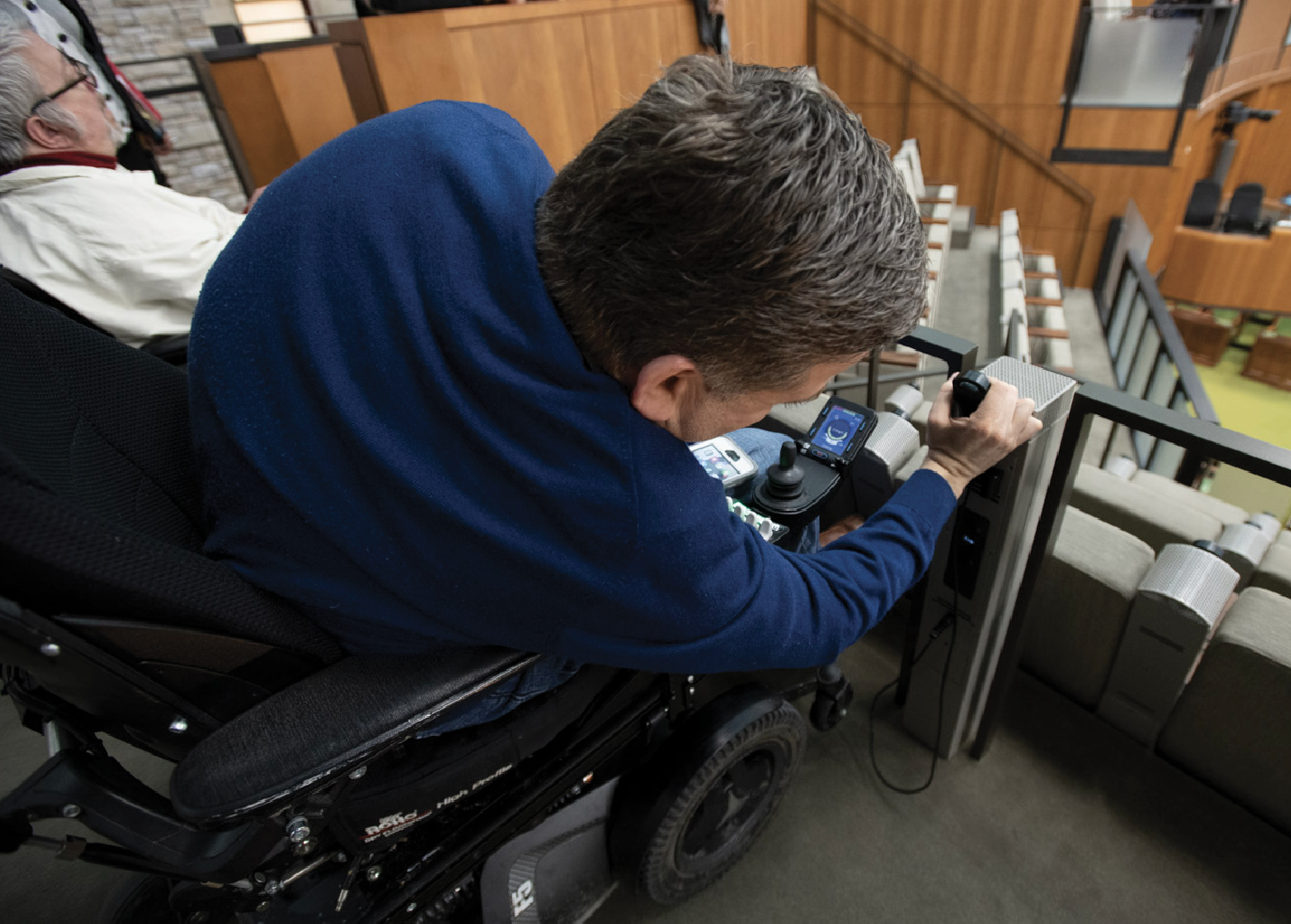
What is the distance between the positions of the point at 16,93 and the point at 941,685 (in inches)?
81.8

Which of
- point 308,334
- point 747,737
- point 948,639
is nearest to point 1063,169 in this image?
point 948,639

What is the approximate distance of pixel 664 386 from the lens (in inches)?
26.1

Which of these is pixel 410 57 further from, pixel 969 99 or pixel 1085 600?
pixel 969 99

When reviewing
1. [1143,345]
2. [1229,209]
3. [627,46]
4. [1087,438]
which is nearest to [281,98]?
[627,46]

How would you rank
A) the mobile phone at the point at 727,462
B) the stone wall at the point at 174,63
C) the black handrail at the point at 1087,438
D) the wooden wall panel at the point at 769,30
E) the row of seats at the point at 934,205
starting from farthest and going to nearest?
the row of seats at the point at 934,205 < the wooden wall panel at the point at 769,30 < the stone wall at the point at 174,63 < the mobile phone at the point at 727,462 < the black handrail at the point at 1087,438

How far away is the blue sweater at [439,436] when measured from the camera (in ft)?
2.07

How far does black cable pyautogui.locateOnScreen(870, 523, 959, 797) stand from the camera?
1252 mm

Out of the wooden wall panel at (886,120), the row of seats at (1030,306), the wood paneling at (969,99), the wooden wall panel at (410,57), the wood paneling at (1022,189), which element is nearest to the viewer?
the wooden wall panel at (410,57)

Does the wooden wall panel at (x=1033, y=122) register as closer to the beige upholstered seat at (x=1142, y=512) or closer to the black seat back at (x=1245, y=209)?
the black seat back at (x=1245, y=209)

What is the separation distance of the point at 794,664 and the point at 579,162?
616 mm

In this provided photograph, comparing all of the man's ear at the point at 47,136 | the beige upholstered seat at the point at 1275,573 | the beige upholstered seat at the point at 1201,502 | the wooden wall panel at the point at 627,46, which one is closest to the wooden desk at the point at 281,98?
the wooden wall panel at the point at 627,46

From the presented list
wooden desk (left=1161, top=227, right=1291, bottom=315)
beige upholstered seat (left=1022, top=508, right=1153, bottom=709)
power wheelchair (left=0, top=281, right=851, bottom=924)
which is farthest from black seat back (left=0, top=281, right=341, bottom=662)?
wooden desk (left=1161, top=227, right=1291, bottom=315)

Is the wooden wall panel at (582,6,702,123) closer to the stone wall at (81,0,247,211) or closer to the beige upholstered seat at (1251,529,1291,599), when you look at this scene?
the stone wall at (81,0,247,211)

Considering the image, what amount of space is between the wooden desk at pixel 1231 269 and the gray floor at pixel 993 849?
8.06 m
